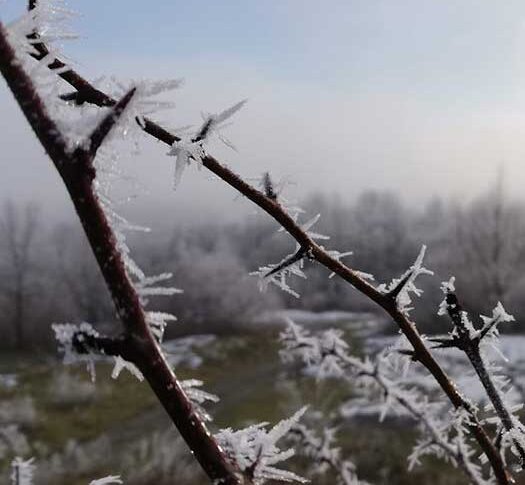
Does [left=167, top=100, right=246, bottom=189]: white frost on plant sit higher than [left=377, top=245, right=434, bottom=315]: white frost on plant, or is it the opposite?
[left=167, top=100, right=246, bottom=189]: white frost on plant

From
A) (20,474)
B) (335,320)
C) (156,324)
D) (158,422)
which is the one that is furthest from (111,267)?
(335,320)

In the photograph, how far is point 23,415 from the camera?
13625 millimetres

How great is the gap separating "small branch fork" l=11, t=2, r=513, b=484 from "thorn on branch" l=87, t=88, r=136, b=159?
0.75 ft

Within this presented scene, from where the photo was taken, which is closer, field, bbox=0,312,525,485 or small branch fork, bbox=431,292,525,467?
small branch fork, bbox=431,292,525,467

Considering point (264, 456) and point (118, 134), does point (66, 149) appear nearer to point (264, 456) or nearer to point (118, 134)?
point (118, 134)

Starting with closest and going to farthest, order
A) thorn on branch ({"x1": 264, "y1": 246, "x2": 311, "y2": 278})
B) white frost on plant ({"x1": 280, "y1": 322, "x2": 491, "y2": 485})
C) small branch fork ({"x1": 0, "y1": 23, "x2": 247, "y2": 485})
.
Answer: small branch fork ({"x1": 0, "y1": 23, "x2": 247, "y2": 485})
thorn on branch ({"x1": 264, "y1": 246, "x2": 311, "y2": 278})
white frost on plant ({"x1": 280, "y1": 322, "x2": 491, "y2": 485})

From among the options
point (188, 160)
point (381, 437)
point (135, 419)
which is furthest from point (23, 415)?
point (188, 160)

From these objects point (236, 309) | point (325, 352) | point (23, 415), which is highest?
point (236, 309)

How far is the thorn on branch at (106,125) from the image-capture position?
0.47 m

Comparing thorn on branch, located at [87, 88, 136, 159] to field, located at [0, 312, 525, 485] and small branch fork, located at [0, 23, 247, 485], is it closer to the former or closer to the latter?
small branch fork, located at [0, 23, 247, 485]

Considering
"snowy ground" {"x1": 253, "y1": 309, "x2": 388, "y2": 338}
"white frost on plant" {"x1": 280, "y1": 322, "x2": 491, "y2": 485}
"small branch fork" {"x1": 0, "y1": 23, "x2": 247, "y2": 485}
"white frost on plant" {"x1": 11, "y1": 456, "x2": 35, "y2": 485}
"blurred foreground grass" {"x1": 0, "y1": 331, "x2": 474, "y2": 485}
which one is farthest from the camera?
"snowy ground" {"x1": 253, "y1": 309, "x2": 388, "y2": 338}

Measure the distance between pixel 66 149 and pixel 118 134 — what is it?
4cm

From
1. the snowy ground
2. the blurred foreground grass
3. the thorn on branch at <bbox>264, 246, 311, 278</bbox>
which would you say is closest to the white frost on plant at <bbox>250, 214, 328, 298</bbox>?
the thorn on branch at <bbox>264, 246, 311, 278</bbox>

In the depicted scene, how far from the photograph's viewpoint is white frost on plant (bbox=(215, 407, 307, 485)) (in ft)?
1.71
